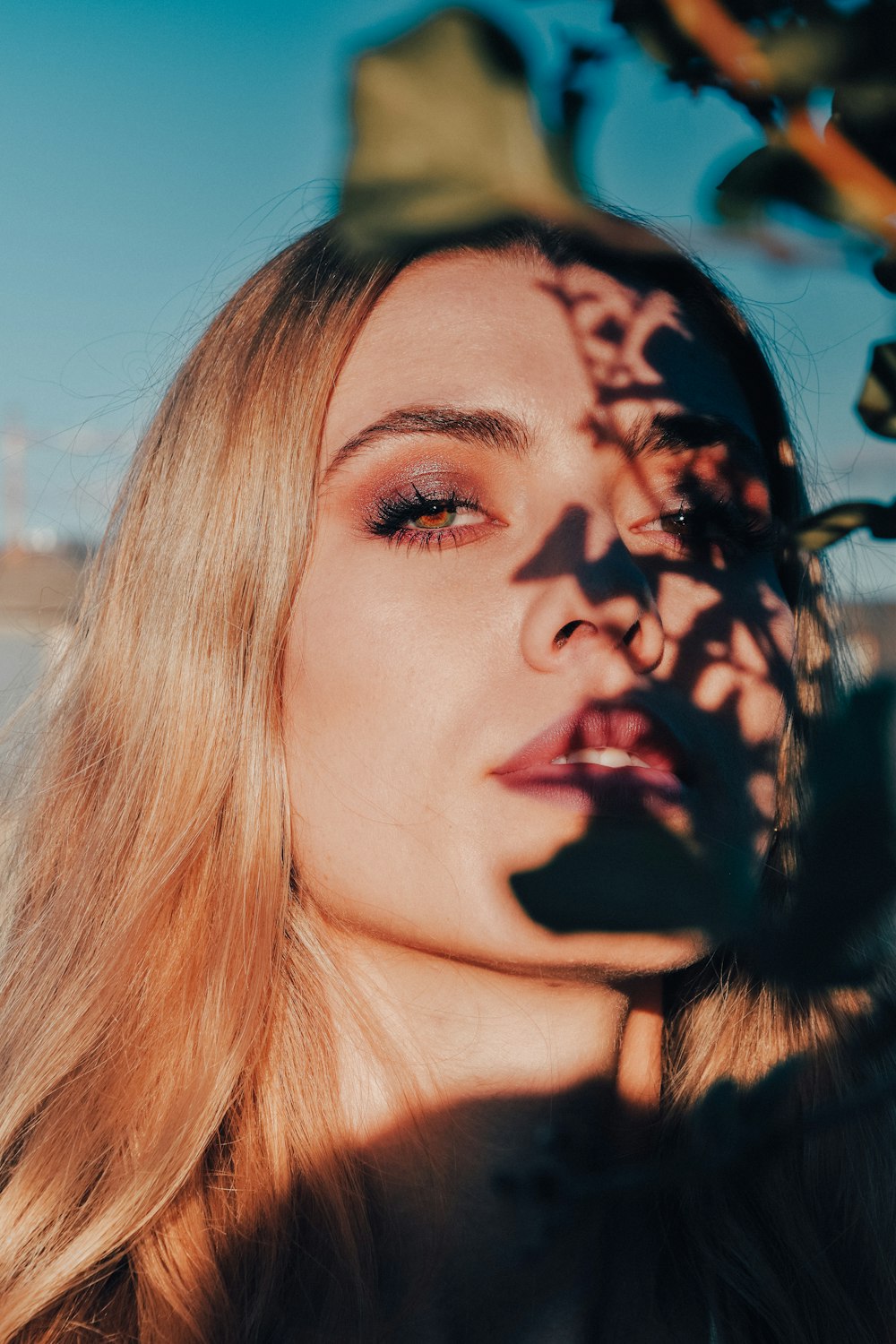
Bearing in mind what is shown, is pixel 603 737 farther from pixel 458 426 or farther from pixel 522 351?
pixel 522 351

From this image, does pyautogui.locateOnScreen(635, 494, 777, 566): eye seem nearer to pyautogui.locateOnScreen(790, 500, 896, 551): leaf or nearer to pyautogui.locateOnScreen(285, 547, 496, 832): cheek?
pyautogui.locateOnScreen(285, 547, 496, 832): cheek

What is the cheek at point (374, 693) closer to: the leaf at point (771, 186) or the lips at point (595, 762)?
the lips at point (595, 762)

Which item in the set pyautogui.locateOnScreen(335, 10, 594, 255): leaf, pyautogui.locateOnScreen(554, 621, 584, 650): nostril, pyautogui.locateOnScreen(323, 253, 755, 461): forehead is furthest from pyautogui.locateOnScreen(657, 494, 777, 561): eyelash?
pyautogui.locateOnScreen(335, 10, 594, 255): leaf

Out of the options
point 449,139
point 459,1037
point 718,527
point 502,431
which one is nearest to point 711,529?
point 718,527

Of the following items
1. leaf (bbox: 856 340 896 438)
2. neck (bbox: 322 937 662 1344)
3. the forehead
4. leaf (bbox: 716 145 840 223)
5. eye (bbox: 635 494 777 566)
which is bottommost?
neck (bbox: 322 937 662 1344)

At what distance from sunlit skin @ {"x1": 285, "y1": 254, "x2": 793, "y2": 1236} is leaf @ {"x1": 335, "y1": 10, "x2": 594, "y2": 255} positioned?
29.5 inches

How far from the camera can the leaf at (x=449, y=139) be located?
0.55m

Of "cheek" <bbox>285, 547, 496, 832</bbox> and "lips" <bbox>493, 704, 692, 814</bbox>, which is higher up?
"cheek" <bbox>285, 547, 496, 832</bbox>

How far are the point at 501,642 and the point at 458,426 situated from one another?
356mm

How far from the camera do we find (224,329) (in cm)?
203

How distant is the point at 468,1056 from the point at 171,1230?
54 centimetres

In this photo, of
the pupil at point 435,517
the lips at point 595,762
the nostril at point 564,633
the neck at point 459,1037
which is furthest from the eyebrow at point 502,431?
the neck at point 459,1037

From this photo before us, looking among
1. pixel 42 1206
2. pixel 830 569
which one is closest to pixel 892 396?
pixel 42 1206

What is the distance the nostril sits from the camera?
1378 millimetres
